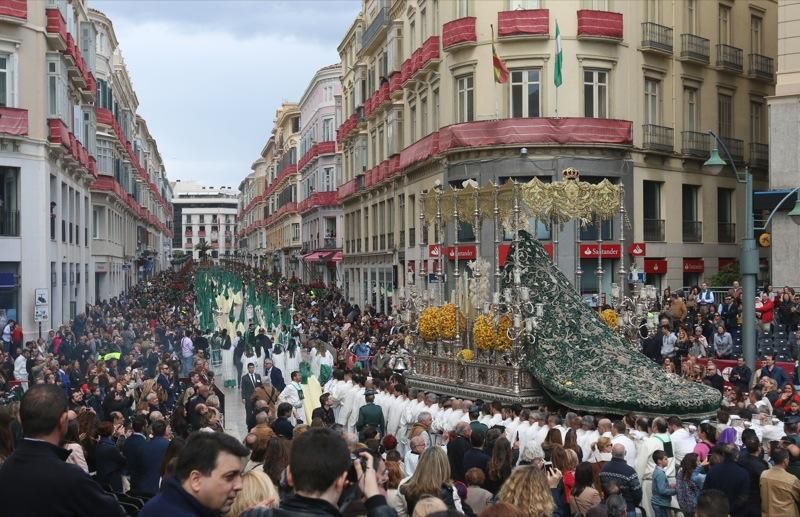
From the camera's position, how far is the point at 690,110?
35000mm

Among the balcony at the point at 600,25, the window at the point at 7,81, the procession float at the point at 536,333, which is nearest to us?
the procession float at the point at 536,333

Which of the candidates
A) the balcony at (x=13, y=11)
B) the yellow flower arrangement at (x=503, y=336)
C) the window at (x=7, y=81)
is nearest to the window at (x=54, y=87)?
the window at (x=7, y=81)

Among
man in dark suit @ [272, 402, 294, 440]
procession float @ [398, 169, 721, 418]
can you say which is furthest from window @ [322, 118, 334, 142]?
man in dark suit @ [272, 402, 294, 440]

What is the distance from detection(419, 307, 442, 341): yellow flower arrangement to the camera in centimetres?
1881

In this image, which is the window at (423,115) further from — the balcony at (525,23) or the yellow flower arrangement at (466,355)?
the yellow flower arrangement at (466,355)

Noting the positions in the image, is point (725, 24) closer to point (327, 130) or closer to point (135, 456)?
point (135, 456)

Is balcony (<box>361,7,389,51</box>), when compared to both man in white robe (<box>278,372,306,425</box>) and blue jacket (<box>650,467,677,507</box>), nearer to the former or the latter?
man in white robe (<box>278,372,306,425</box>)

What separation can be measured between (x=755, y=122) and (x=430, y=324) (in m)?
23.8

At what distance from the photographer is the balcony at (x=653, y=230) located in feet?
110

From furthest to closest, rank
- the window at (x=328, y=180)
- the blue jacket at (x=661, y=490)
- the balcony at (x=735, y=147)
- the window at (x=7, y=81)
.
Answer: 1. the window at (x=328, y=180)
2. the balcony at (x=735, y=147)
3. the window at (x=7, y=81)
4. the blue jacket at (x=661, y=490)

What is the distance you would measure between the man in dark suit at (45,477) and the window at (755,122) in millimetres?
36311

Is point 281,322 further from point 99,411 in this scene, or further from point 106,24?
point 106,24

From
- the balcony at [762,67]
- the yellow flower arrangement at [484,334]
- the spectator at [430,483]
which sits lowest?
the spectator at [430,483]

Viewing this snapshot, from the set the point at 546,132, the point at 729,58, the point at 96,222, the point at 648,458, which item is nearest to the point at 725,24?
the point at 729,58
